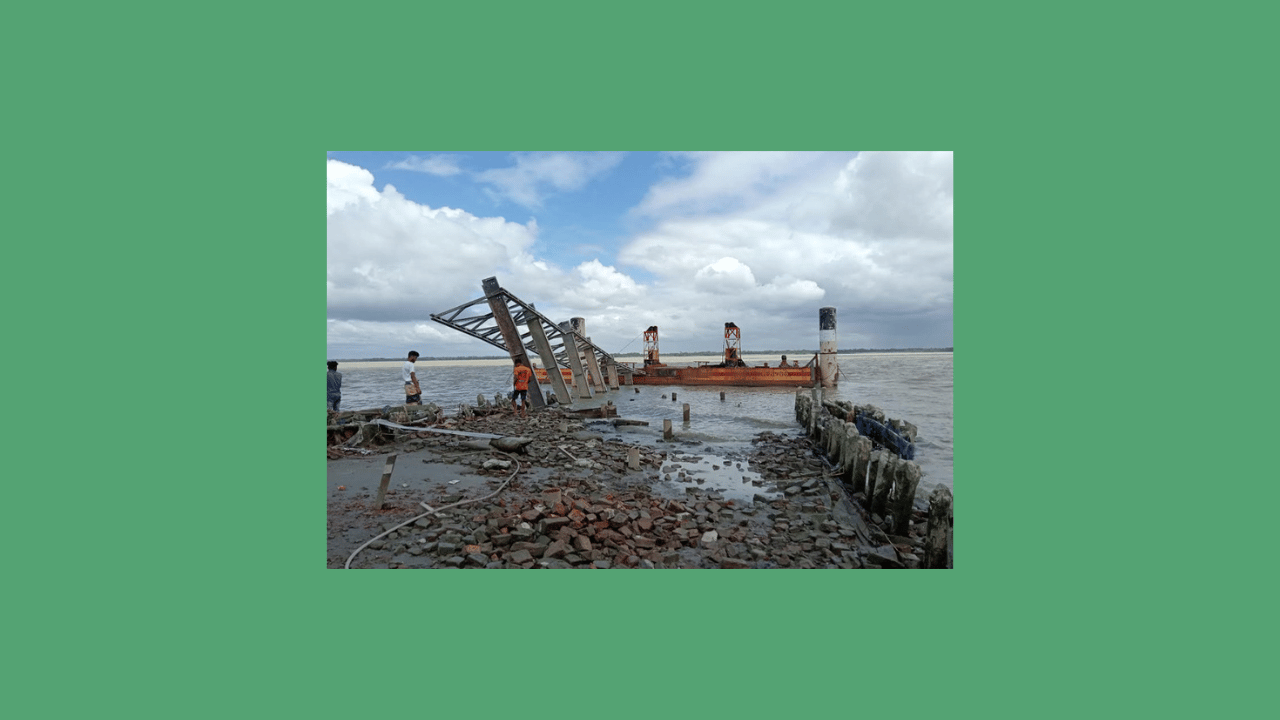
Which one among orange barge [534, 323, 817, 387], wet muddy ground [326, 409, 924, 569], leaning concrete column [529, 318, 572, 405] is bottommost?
wet muddy ground [326, 409, 924, 569]

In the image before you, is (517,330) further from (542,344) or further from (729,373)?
(729,373)

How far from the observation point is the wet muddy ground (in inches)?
202

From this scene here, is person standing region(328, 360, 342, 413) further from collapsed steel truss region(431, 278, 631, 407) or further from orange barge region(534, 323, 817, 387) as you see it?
orange barge region(534, 323, 817, 387)

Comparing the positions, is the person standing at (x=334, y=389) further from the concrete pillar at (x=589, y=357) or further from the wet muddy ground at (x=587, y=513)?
the concrete pillar at (x=589, y=357)

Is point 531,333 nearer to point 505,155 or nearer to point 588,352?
point 588,352

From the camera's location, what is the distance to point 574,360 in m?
17.7

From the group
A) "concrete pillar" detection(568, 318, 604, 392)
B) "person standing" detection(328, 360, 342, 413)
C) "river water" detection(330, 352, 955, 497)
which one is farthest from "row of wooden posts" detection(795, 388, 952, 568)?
"concrete pillar" detection(568, 318, 604, 392)

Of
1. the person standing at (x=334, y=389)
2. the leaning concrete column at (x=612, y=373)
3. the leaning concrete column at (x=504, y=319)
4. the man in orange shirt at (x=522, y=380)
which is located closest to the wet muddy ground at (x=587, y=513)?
the person standing at (x=334, y=389)

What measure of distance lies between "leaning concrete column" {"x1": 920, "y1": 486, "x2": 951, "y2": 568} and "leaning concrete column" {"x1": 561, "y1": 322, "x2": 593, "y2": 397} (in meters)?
12.9

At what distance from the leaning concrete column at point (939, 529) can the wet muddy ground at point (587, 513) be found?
0.30 meters

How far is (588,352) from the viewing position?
73.1 ft

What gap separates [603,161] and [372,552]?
493 centimetres

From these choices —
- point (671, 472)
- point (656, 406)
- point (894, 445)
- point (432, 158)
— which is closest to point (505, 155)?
point (432, 158)

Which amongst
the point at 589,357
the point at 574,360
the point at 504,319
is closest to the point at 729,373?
the point at 589,357
